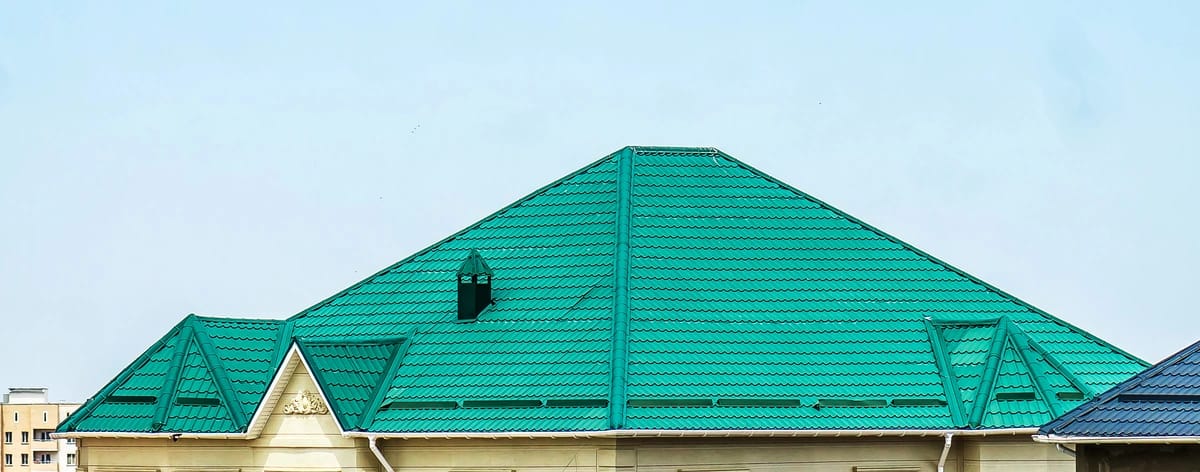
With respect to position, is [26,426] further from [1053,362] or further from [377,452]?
[1053,362]

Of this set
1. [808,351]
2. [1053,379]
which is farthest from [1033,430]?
[808,351]

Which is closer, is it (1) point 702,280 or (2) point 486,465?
(2) point 486,465

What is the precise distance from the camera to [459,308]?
37.7 m

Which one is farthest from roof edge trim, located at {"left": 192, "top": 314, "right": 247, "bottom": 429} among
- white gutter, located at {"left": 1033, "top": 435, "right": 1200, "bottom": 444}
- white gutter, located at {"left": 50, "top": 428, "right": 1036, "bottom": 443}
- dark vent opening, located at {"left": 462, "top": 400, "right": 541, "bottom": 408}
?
white gutter, located at {"left": 1033, "top": 435, "right": 1200, "bottom": 444}

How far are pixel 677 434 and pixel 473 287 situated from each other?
599 cm

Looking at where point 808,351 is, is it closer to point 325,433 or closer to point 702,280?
point 702,280

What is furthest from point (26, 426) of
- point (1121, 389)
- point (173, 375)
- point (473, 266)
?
point (1121, 389)

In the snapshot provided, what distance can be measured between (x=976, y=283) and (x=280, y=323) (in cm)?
1381

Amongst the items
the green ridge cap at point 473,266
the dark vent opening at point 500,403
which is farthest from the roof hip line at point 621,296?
the green ridge cap at point 473,266

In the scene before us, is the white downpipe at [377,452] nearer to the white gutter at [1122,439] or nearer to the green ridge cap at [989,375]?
the green ridge cap at [989,375]

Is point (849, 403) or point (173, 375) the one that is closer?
point (849, 403)

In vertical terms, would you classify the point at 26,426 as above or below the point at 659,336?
above

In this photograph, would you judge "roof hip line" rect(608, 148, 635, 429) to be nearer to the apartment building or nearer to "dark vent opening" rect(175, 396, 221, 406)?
"dark vent opening" rect(175, 396, 221, 406)

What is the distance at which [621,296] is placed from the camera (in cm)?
3638
